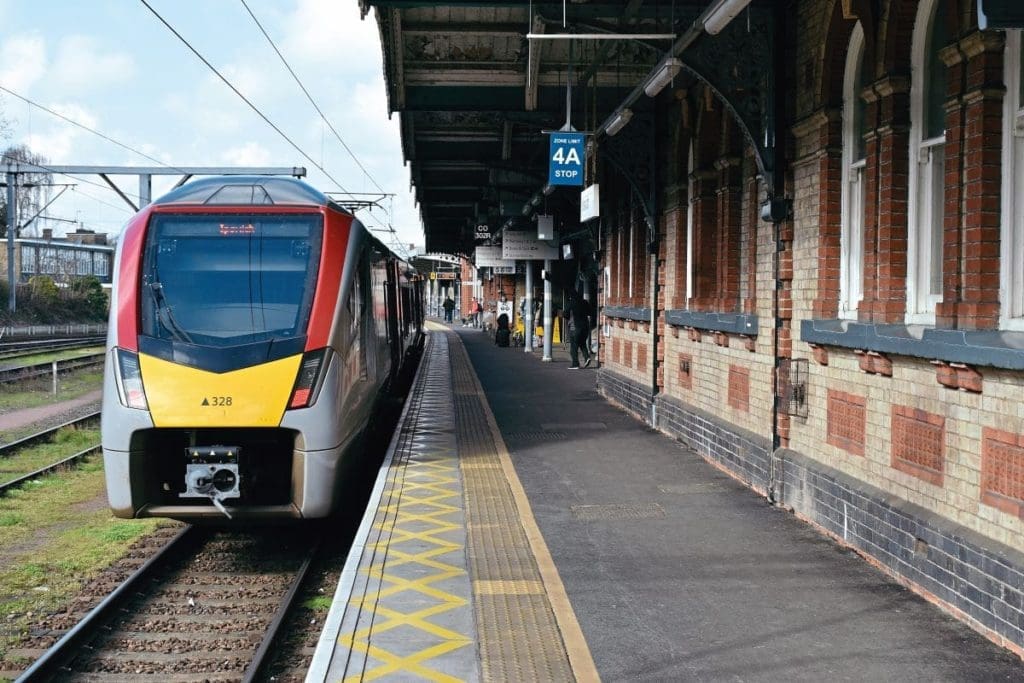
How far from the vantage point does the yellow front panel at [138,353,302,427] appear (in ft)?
27.4

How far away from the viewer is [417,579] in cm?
677

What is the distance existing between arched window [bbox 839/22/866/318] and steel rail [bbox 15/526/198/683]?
Result: 548 cm

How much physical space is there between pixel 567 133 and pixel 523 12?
5.63 ft

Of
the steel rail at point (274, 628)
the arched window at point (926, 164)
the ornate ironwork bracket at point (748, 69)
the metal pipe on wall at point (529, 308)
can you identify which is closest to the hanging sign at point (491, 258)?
the metal pipe on wall at point (529, 308)

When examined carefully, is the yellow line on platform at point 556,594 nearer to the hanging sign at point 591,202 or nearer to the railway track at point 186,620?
the railway track at point 186,620

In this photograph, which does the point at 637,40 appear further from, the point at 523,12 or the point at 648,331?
the point at 648,331

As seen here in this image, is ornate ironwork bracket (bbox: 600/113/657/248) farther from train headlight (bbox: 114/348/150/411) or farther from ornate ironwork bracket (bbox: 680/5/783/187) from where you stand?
train headlight (bbox: 114/348/150/411)

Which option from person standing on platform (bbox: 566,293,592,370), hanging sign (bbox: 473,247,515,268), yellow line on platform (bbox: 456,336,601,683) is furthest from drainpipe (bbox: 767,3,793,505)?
hanging sign (bbox: 473,247,515,268)

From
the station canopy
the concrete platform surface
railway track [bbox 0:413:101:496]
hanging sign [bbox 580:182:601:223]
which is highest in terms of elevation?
the station canopy

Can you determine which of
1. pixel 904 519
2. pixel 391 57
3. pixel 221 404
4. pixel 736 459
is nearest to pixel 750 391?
pixel 736 459

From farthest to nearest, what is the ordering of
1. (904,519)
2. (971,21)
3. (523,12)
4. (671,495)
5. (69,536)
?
1. (523,12)
2. (69,536)
3. (671,495)
4. (904,519)
5. (971,21)

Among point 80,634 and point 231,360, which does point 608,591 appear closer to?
point 80,634

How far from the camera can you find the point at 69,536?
10.7m

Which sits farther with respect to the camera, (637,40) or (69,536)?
(637,40)
